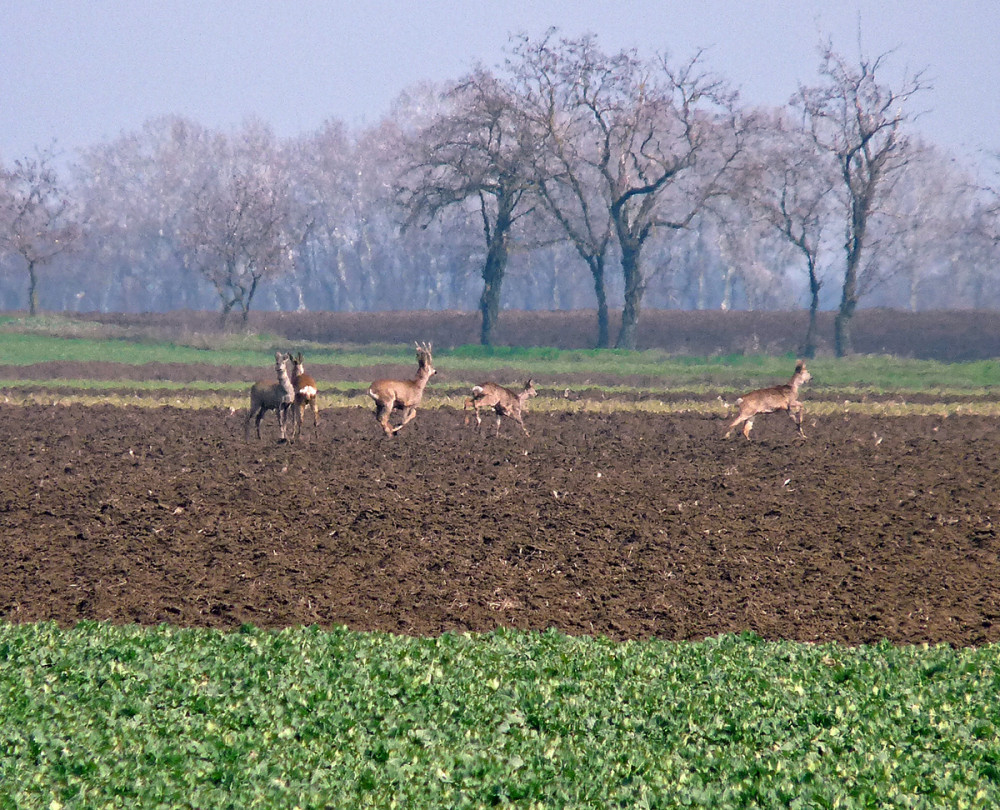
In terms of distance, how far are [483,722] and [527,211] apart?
52.2 metres

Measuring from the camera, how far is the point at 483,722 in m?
8.50

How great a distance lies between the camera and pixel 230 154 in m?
126

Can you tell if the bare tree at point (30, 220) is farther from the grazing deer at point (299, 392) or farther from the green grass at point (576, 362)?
the grazing deer at point (299, 392)

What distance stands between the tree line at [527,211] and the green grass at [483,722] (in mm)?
45840

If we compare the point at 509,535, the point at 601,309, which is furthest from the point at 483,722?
the point at 601,309

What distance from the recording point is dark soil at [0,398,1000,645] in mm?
12383

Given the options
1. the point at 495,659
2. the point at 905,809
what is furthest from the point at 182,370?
the point at 905,809

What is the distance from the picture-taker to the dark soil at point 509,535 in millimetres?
12383

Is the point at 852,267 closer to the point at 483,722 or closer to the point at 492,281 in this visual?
the point at 492,281

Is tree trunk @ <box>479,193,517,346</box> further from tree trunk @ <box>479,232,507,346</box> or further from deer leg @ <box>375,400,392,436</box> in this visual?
deer leg @ <box>375,400,392,436</box>

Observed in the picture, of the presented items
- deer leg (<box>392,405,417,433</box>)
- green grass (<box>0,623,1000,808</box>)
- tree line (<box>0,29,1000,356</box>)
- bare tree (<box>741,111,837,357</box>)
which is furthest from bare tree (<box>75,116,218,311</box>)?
green grass (<box>0,623,1000,808</box>)

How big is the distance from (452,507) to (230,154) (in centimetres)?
11694

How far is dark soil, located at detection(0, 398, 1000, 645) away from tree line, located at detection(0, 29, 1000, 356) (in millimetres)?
35916

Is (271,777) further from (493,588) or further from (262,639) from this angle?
(493,588)
